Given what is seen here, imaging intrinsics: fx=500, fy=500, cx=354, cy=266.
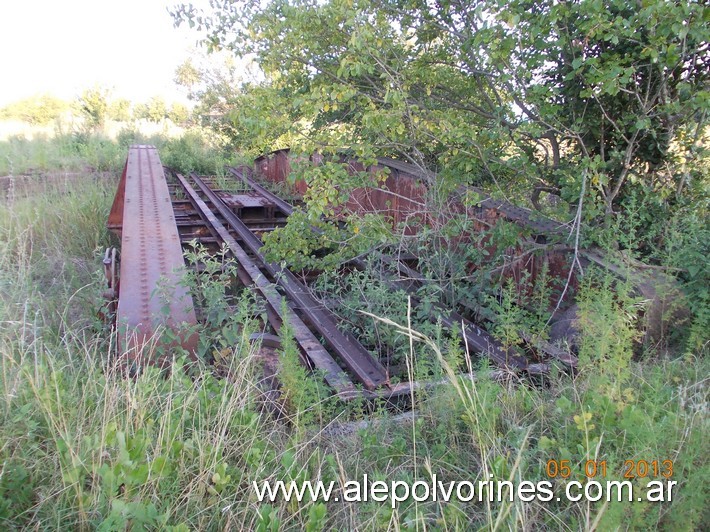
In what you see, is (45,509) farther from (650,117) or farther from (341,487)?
(650,117)

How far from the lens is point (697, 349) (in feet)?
10.1

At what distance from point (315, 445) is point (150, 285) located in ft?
6.33

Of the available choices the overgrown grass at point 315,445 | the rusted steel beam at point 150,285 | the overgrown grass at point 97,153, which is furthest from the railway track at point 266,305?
the overgrown grass at point 97,153

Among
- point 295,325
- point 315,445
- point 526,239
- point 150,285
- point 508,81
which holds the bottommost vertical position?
point 315,445

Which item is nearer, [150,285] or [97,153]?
[150,285]

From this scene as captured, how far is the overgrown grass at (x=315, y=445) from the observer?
5.84 feet

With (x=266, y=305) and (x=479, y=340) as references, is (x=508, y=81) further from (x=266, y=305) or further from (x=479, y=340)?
(x=266, y=305)

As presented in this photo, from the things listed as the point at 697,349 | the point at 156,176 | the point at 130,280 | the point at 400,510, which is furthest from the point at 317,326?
the point at 156,176

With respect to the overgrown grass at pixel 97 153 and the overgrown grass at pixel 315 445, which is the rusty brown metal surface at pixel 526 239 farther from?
the overgrown grass at pixel 97 153

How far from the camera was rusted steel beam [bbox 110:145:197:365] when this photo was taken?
301 centimetres

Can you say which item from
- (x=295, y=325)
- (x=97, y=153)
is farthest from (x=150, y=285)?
(x=97, y=153)

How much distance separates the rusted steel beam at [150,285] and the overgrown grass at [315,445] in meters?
0.24

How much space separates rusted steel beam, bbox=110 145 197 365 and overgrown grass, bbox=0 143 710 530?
236 millimetres

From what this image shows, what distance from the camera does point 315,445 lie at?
2.49 meters
